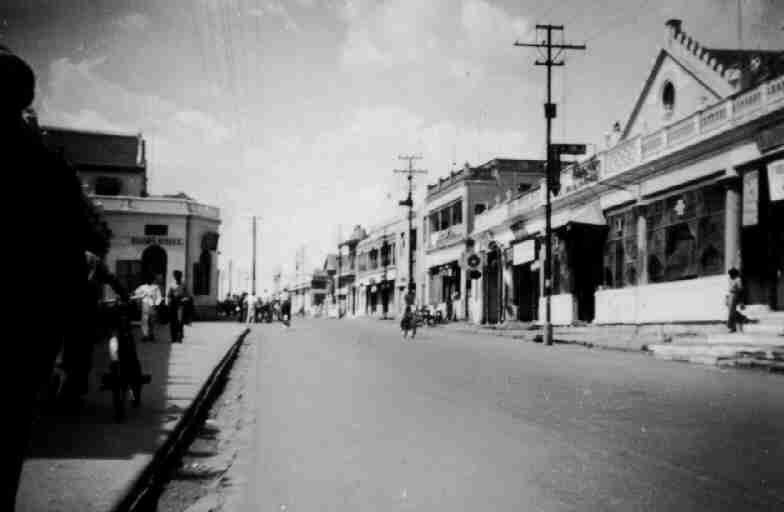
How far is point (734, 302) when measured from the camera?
16500mm

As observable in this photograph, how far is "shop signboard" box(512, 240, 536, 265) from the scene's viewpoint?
109 feet

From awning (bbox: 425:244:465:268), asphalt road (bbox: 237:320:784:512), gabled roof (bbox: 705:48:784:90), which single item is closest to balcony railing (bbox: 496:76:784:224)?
gabled roof (bbox: 705:48:784:90)

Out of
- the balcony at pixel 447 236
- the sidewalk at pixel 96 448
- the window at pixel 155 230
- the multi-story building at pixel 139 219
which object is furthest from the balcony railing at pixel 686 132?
the window at pixel 155 230

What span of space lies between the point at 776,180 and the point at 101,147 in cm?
4453

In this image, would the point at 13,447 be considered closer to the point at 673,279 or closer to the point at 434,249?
the point at 673,279

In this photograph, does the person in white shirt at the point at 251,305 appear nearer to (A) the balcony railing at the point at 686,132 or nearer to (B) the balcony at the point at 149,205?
(B) the balcony at the point at 149,205

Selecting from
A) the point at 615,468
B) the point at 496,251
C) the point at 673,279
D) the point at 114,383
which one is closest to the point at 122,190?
the point at 496,251

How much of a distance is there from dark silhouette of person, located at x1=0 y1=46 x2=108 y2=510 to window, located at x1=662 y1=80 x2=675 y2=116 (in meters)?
26.9

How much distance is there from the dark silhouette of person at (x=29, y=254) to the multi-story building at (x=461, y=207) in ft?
136

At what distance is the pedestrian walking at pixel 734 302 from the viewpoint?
1650 cm

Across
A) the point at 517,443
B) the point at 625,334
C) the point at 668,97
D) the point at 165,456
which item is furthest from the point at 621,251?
the point at 165,456

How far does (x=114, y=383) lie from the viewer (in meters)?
6.61

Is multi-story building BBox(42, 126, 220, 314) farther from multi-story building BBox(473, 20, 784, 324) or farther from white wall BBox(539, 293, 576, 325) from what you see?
white wall BBox(539, 293, 576, 325)

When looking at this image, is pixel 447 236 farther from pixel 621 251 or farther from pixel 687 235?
pixel 687 235
